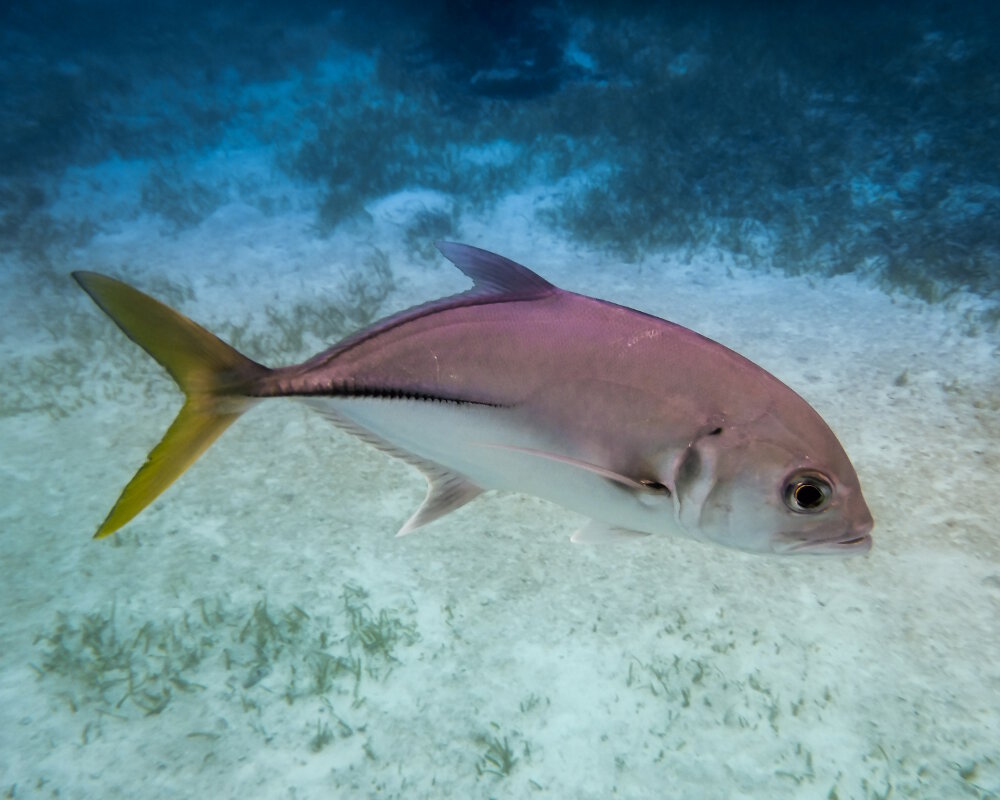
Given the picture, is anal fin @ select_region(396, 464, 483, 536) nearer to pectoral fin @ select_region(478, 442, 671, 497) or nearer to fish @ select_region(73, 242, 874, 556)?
fish @ select_region(73, 242, 874, 556)

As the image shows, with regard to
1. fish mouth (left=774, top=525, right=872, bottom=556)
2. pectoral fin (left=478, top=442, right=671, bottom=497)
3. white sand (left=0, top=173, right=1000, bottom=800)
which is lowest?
white sand (left=0, top=173, right=1000, bottom=800)

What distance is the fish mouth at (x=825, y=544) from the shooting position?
1432 mm

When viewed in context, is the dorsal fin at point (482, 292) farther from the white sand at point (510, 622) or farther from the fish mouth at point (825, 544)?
the white sand at point (510, 622)

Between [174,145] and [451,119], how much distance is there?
559cm

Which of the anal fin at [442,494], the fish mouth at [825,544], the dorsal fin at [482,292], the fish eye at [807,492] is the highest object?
the dorsal fin at [482,292]

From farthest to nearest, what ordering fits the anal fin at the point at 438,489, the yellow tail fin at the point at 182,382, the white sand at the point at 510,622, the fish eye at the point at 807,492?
1. the white sand at the point at 510,622
2. the anal fin at the point at 438,489
3. the yellow tail fin at the point at 182,382
4. the fish eye at the point at 807,492

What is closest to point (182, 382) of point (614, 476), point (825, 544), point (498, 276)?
point (498, 276)

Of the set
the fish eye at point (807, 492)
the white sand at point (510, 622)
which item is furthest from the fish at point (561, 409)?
the white sand at point (510, 622)

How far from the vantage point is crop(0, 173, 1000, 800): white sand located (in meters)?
2.30

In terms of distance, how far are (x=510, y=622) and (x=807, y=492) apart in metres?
1.81

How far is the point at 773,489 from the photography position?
139 centimetres

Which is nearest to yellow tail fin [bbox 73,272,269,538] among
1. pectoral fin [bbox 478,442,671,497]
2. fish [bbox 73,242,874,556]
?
fish [bbox 73,242,874,556]

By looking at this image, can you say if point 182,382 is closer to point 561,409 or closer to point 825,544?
point 561,409

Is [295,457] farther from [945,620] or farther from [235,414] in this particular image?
[945,620]
